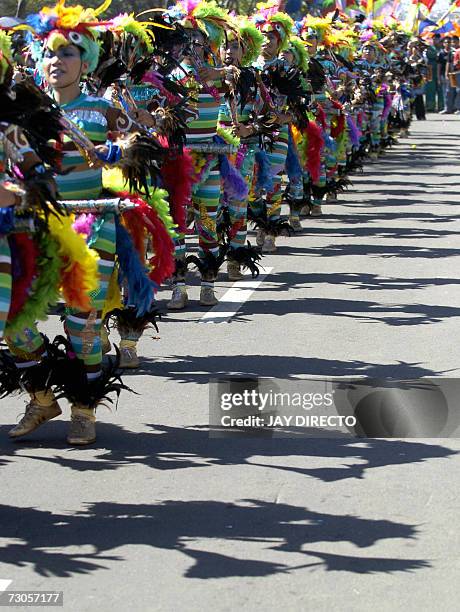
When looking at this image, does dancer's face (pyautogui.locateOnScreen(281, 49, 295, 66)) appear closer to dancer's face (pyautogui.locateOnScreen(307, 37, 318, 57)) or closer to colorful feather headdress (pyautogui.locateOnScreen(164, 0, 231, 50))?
dancer's face (pyautogui.locateOnScreen(307, 37, 318, 57))

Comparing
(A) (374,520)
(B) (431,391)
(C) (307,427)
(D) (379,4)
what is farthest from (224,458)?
(D) (379,4)

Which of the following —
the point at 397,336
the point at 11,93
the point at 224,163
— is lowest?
the point at 397,336

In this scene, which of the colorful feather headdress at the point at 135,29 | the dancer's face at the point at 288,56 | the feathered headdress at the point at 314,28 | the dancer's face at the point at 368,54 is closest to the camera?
the colorful feather headdress at the point at 135,29

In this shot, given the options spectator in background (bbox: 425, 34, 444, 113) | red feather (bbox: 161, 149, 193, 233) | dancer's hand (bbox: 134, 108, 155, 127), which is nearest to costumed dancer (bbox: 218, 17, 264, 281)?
red feather (bbox: 161, 149, 193, 233)

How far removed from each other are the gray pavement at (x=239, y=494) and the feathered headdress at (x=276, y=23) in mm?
4073

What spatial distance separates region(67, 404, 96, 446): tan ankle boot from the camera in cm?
675

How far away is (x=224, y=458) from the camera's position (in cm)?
653

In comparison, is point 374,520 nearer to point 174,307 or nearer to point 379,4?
point 174,307

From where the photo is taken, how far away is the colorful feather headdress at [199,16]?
414 inches

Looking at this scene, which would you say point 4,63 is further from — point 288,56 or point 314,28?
point 314,28

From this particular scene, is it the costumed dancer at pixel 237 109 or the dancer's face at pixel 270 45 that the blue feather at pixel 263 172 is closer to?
the costumed dancer at pixel 237 109

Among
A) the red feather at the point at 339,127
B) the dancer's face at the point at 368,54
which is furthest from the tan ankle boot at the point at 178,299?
the dancer's face at the point at 368,54

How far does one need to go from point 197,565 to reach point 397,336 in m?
4.61

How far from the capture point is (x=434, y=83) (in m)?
48.3
